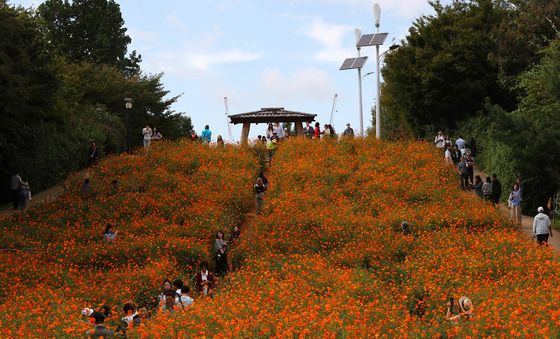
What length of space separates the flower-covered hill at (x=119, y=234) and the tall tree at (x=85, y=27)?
31.9 metres

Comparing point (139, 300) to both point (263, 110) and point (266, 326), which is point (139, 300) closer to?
point (266, 326)

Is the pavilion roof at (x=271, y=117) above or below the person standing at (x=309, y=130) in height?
above

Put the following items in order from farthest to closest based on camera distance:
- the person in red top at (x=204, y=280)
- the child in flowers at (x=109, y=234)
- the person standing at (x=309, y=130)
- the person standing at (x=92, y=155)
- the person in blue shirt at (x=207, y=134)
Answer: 1. the person standing at (x=309, y=130)
2. the person in blue shirt at (x=207, y=134)
3. the person standing at (x=92, y=155)
4. the child in flowers at (x=109, y=234)
5. the person in red top at (x=204, y=280)

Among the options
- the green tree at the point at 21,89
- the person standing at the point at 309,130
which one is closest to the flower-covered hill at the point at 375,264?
the person standing at the point at 309,130

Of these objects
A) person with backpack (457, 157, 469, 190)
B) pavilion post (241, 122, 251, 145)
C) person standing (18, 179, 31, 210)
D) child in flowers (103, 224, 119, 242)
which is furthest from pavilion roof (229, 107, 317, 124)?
child in flowers (103, 224, 119, 242)

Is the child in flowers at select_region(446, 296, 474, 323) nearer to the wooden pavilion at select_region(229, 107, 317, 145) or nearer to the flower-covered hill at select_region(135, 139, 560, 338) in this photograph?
the flower-covered hill at select_region(135, 139, 560, 338)

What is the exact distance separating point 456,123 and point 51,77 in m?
21.7

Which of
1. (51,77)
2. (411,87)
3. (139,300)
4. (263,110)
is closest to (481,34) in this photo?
(411,87)

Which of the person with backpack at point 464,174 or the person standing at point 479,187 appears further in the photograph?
the person with backpack at point 464,174

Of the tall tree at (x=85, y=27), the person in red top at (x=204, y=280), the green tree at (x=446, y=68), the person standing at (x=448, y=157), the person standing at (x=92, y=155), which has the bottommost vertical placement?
the person in red top at (x=204, y=280)

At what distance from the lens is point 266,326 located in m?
14.9

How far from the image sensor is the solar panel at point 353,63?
44062mm

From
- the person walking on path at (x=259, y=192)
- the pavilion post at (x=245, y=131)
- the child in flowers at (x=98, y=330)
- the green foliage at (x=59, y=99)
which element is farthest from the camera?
the pavilion post at (x=245, y=131)

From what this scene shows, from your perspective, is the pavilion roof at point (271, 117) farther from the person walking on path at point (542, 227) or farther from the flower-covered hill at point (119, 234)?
A: the person walking on path at point (542, 227)
